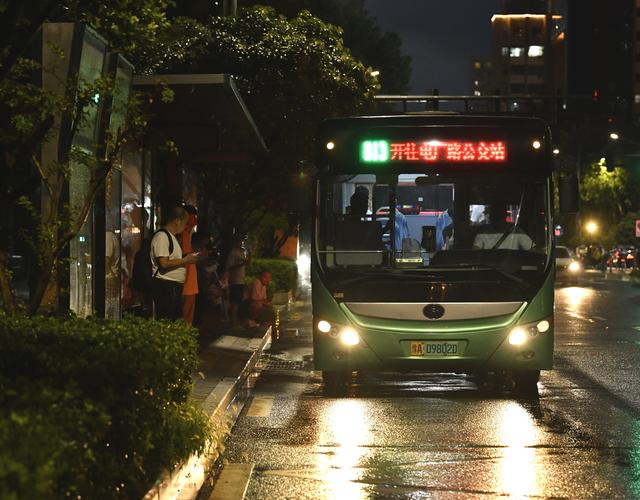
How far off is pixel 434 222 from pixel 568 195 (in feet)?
5.14

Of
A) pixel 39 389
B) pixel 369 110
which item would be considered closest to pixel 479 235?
pixel 39 389

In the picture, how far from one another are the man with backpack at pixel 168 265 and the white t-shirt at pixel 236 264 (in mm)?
8298

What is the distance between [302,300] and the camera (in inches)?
1430

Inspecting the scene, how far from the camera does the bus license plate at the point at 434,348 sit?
12.9 meters

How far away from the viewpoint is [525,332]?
42.4 ft

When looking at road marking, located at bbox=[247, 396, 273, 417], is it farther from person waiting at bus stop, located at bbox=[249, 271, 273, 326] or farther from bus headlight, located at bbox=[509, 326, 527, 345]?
person waiting at bus stop, located at bbox=[249, 271, 273, 326]

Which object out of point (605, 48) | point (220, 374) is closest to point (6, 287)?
point (220, 374)

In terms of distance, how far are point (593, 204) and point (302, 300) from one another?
188ft

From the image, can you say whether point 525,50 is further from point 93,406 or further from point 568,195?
point 93,406

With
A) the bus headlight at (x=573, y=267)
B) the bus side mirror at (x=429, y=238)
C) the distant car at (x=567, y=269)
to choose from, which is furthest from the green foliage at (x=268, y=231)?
the bus side mirror at (x=429, y=238)

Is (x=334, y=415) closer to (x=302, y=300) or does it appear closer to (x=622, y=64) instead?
(x=302, y=300)

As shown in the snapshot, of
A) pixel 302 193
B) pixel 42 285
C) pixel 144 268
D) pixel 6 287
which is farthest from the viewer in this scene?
pixel 144 268

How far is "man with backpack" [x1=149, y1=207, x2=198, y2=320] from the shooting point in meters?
14.7

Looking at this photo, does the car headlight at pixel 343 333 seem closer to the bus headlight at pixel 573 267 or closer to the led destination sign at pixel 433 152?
the led destination sign at pixel 433 152
